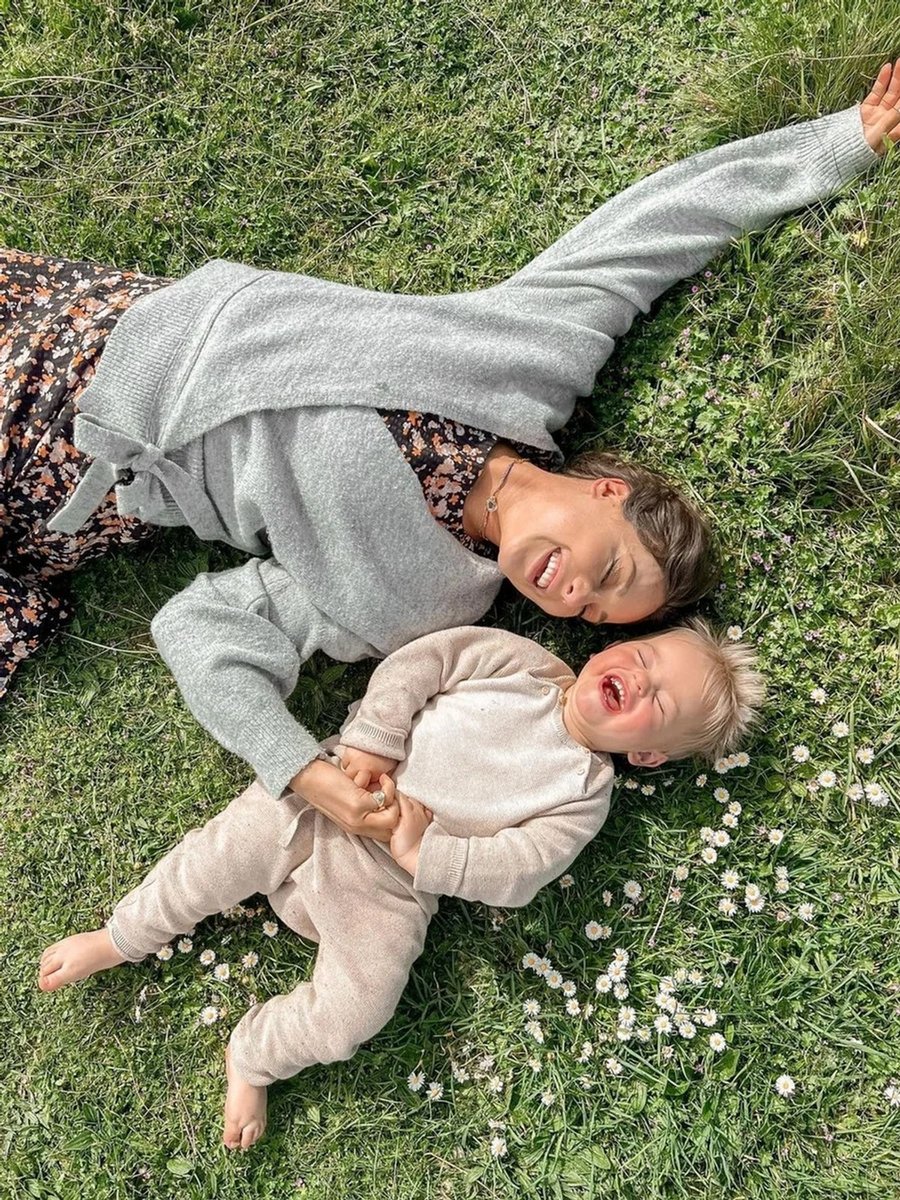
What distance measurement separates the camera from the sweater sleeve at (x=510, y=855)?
282 centimetres

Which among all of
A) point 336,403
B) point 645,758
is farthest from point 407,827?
point 336,403

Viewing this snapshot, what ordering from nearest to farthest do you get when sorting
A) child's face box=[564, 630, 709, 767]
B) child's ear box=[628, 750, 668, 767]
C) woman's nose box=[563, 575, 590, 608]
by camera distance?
woman's nose box=[563, 575, 590, 608] < child's face box=[564, 630, 709, 767] < child's ear box=[628, 750, 668, 767]

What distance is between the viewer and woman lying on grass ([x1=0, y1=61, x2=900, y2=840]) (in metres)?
2.80

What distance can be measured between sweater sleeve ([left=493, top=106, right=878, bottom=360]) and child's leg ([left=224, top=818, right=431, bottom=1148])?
1.86 meters

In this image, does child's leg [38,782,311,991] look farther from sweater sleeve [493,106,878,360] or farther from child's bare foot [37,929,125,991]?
sweater sleeve [493,106,878,360]

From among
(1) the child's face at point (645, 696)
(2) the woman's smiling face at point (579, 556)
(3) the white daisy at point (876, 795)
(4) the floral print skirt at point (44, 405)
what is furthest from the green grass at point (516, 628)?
(2) the woman's smiling face at point (579, 556)

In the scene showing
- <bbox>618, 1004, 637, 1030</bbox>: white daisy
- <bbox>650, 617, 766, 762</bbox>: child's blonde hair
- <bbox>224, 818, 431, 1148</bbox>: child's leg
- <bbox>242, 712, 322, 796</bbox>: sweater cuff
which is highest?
<bbox>242, 712, 322, 796</bbox>: sweater cuff

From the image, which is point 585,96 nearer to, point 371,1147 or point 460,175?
point 460,175

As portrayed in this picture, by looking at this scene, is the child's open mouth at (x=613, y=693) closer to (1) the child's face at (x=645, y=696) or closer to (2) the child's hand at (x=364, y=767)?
(1) the child's face at (x=645, y=696)

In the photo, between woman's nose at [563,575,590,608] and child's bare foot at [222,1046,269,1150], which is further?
child's bare foot at [222,1046,269,1150]

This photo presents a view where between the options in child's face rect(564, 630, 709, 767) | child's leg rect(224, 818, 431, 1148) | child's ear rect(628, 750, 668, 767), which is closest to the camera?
child's face rect(564, 630, 709, 767)

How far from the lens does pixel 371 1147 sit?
3135 mm

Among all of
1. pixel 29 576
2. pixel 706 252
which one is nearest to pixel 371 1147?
pixel 29 576

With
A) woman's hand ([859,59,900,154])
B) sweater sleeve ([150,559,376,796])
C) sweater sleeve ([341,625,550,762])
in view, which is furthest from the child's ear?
woman's hand ([859,59,900,154])
